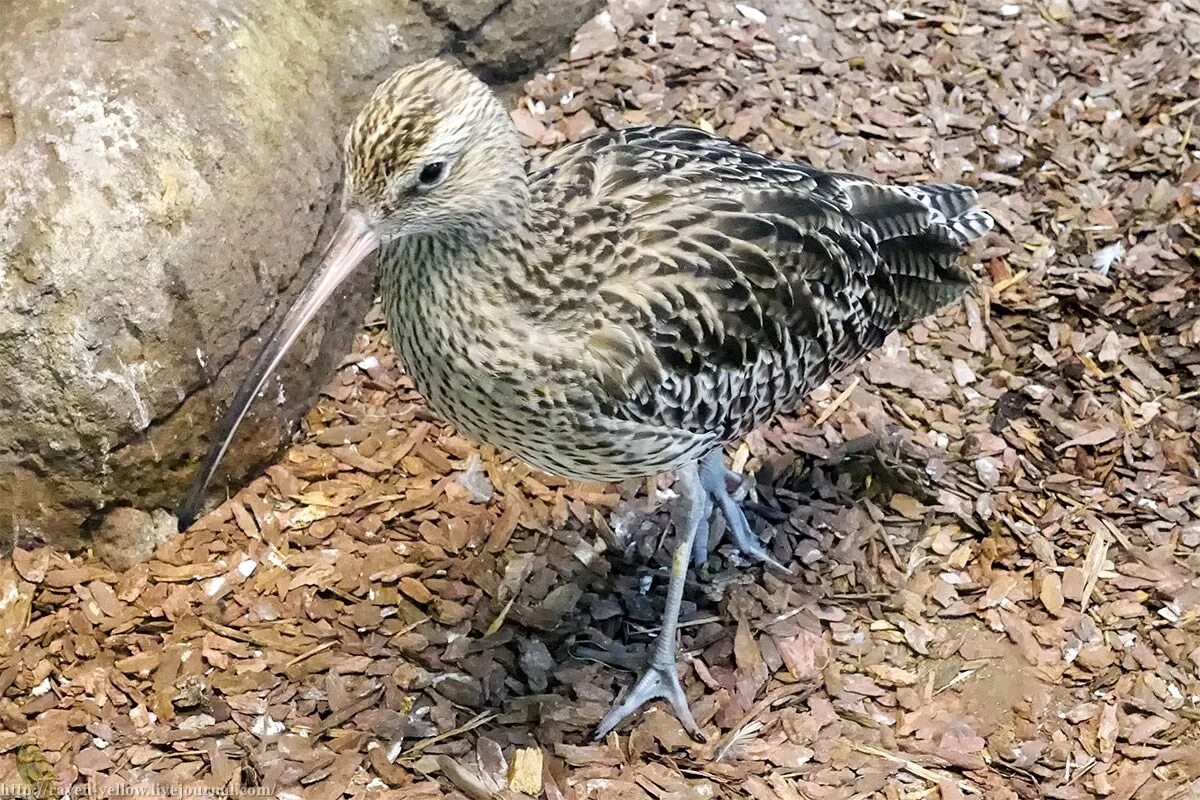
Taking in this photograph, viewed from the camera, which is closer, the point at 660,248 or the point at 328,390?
the point at 660,248

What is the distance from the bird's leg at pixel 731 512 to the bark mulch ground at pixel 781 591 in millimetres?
76

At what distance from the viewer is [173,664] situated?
12.0 feet

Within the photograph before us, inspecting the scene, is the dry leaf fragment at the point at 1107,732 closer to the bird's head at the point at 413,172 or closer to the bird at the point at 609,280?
the bird at the point at 609,280

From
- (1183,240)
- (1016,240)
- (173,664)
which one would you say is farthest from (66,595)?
(1183,240)

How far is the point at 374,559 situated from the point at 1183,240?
344 centimetres

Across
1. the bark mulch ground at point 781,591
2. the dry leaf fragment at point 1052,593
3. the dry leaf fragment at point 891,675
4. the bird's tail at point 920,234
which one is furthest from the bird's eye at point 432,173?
the dry leaf fragment at point 1052,593

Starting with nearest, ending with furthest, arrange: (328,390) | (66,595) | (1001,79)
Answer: (66,595), (328,390), (1001,79)

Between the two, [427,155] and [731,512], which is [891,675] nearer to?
[731,512]

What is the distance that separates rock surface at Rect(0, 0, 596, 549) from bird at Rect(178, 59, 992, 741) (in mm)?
639

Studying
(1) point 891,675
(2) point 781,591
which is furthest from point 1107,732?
(2) point 781,591

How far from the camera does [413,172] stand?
2553mm

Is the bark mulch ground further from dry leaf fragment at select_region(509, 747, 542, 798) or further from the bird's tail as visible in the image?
the bird's tail

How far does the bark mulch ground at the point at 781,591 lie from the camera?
3516mm

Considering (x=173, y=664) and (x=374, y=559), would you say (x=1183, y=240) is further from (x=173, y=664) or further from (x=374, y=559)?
(x=173, y=664)
